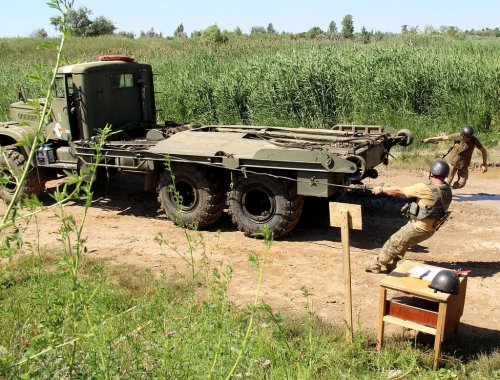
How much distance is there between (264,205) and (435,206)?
8.75 feet

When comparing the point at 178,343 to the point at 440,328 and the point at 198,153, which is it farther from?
the point at 198,153

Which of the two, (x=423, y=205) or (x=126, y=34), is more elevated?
(x=126, y=34)

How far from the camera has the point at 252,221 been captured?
8.01 m

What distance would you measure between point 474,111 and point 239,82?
604 cm

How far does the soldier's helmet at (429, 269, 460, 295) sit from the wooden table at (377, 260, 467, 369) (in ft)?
0.16

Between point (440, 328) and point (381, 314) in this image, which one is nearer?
point (440, 328)

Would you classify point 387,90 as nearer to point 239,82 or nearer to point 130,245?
point 239,82

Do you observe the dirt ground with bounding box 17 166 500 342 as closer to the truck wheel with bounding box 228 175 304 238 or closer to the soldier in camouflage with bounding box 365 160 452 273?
the truck wheel with bounding box 228 175 304 238

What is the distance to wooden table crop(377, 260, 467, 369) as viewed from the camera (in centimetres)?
469

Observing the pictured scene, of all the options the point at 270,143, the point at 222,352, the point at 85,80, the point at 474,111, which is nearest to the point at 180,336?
the point at 222,352

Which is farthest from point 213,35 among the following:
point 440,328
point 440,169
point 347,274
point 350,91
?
point 440,328

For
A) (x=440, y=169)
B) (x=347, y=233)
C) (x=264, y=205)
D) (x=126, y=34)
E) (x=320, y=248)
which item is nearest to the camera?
(x=347, y=233)

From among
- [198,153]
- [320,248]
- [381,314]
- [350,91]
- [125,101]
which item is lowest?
[320,248]

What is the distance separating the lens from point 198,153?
8.02 metres
